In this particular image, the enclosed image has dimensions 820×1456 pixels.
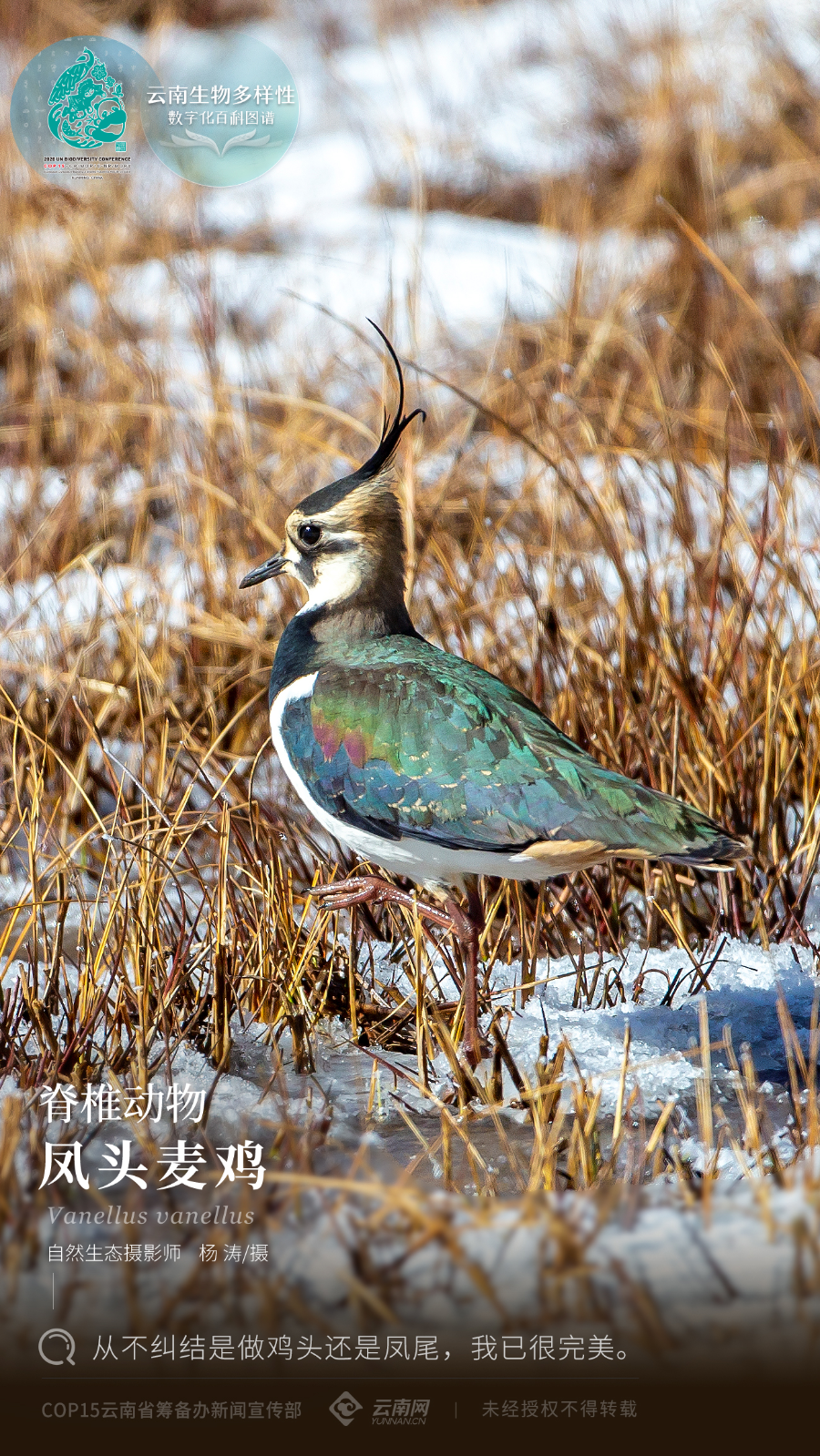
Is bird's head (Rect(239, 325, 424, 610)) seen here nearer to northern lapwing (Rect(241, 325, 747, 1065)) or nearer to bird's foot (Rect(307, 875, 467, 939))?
northern lapwing (Rect(241, 325, 747, 1065))

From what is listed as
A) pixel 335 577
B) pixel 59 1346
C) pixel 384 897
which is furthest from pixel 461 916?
pixel 59 1346

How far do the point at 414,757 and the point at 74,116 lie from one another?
267 cm

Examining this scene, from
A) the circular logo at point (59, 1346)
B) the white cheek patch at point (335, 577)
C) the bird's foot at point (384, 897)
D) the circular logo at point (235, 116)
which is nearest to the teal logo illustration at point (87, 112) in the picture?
the circular logo at point (235, 116)

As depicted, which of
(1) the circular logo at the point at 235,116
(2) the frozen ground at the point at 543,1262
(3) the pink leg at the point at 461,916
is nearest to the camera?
(2) the frozen ground at the point at 543,1262

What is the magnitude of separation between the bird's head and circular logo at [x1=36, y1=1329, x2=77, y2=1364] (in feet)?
5.19

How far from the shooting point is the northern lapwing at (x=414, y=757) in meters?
2.33

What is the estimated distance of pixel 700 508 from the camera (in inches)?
207

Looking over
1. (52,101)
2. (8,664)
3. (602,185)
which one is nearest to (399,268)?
(602,185)

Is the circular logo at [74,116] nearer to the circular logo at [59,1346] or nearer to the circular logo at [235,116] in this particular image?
the circular logo at [235,116]

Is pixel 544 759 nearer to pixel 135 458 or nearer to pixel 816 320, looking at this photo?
pixel 135 458

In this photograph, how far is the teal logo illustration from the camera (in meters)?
3.89

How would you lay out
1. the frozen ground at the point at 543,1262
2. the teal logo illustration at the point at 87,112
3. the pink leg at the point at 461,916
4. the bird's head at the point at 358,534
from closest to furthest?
the frozen ground at the point at 543,1262
the pink leg at the point at 461,916
the bird's head at the point at 358,534
the teal logo illustration at the point at 87,112

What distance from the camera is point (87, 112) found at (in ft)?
A: 12.8

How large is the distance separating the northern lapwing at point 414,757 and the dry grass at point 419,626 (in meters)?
0.23
